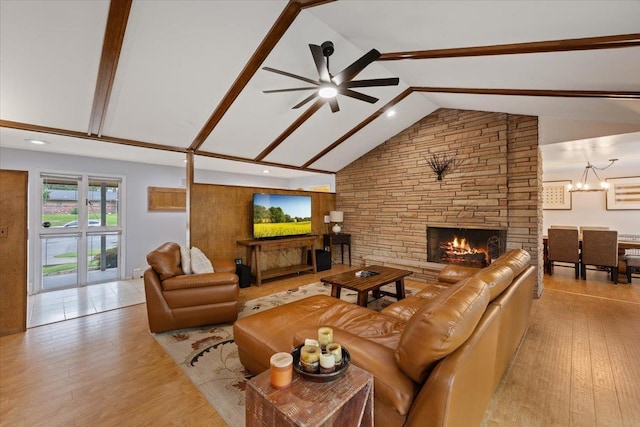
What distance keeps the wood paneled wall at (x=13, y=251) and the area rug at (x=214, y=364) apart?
5.26ft

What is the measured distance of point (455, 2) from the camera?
1.99m

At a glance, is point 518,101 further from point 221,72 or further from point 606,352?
point 221,72

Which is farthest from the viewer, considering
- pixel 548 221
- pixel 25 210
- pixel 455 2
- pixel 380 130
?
pixel 548 221

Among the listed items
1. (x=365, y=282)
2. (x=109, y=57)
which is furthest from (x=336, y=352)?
(x=109, y=57)

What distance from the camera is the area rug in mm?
1780

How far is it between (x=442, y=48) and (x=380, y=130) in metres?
2.62

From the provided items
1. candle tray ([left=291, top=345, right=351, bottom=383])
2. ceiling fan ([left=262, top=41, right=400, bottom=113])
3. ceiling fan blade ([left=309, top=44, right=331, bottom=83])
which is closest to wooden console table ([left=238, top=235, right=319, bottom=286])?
ceiling fan ([left=262, top=41, right=400, bottom=113])

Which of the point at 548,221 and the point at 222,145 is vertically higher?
the point at 222,145

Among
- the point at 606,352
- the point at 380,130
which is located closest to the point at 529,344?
the point at 606,352

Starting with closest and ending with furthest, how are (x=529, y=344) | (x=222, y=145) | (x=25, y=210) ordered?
(x=529, y=344), (x=25, y=210), (x=222, y=145)

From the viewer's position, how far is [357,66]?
98.8 inches

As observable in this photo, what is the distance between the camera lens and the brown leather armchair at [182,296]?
8.98 ft

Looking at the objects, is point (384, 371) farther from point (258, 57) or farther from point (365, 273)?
point (258, 57)

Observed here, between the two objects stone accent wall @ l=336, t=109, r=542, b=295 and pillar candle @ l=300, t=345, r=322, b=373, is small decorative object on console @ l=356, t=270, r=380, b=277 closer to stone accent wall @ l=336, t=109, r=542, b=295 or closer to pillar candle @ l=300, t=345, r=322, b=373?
stone accent wall @ l=336, t=109, r=542, b=295
